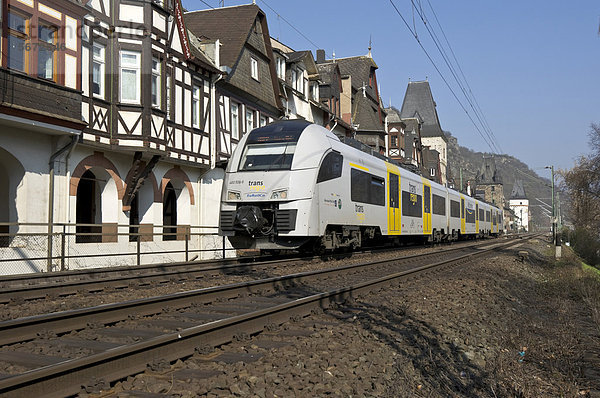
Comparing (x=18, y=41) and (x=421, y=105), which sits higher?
(x=421, y=105)

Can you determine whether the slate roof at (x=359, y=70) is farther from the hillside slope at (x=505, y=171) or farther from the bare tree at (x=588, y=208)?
the hillside slope at (x=505, y=171)

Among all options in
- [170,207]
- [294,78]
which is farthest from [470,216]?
[170,207]

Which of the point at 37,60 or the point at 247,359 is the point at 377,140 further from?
the point at 247,359

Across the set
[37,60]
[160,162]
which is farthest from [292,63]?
[37,60]

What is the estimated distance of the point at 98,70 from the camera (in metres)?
17.7

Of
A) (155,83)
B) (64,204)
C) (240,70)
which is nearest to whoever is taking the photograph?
(64,204)

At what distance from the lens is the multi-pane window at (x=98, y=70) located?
17.4 m

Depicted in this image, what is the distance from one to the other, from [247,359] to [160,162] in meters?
16.3

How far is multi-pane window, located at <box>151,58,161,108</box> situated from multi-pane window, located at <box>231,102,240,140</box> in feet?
20.5

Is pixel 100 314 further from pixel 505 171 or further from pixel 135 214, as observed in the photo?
pixel 505 171

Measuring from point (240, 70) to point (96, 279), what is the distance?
16.2 meters

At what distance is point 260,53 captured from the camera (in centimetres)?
2762

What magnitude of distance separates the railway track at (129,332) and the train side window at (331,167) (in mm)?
5148

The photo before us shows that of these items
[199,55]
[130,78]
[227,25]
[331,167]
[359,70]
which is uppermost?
[359,70]
